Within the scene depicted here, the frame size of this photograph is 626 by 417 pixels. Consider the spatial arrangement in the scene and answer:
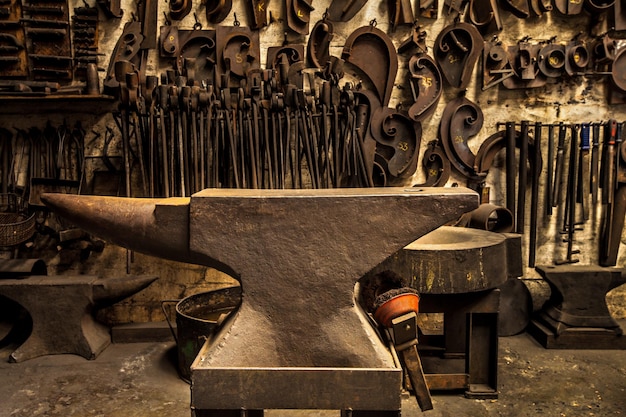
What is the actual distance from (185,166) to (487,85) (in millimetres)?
2252

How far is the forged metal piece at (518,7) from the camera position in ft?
12.5

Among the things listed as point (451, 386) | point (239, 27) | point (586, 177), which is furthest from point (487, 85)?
point (451, 386)

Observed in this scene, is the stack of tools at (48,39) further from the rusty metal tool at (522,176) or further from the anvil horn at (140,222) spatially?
the rusty metal tool at (522,176)

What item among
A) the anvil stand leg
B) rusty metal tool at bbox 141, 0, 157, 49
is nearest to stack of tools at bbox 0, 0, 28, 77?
rusty metal tool at bbox 141, 0, 157, 49

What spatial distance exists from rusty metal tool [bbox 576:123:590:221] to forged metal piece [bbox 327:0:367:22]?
6.10 ft

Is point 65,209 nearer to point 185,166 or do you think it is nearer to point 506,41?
point 185,166

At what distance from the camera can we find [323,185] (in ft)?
11.9

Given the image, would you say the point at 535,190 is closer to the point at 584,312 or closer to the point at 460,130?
the point at 460,130

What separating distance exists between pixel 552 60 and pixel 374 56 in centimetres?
130

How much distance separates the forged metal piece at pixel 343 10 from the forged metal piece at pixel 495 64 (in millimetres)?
973

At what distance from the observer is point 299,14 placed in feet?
12.6

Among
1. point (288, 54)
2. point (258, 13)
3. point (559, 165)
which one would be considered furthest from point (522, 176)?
point (258, 13)

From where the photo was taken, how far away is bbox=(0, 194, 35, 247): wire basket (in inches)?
134

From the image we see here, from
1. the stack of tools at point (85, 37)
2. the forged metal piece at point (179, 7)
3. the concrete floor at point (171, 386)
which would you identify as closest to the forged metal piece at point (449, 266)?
the concrete floor at point (171, 386)
